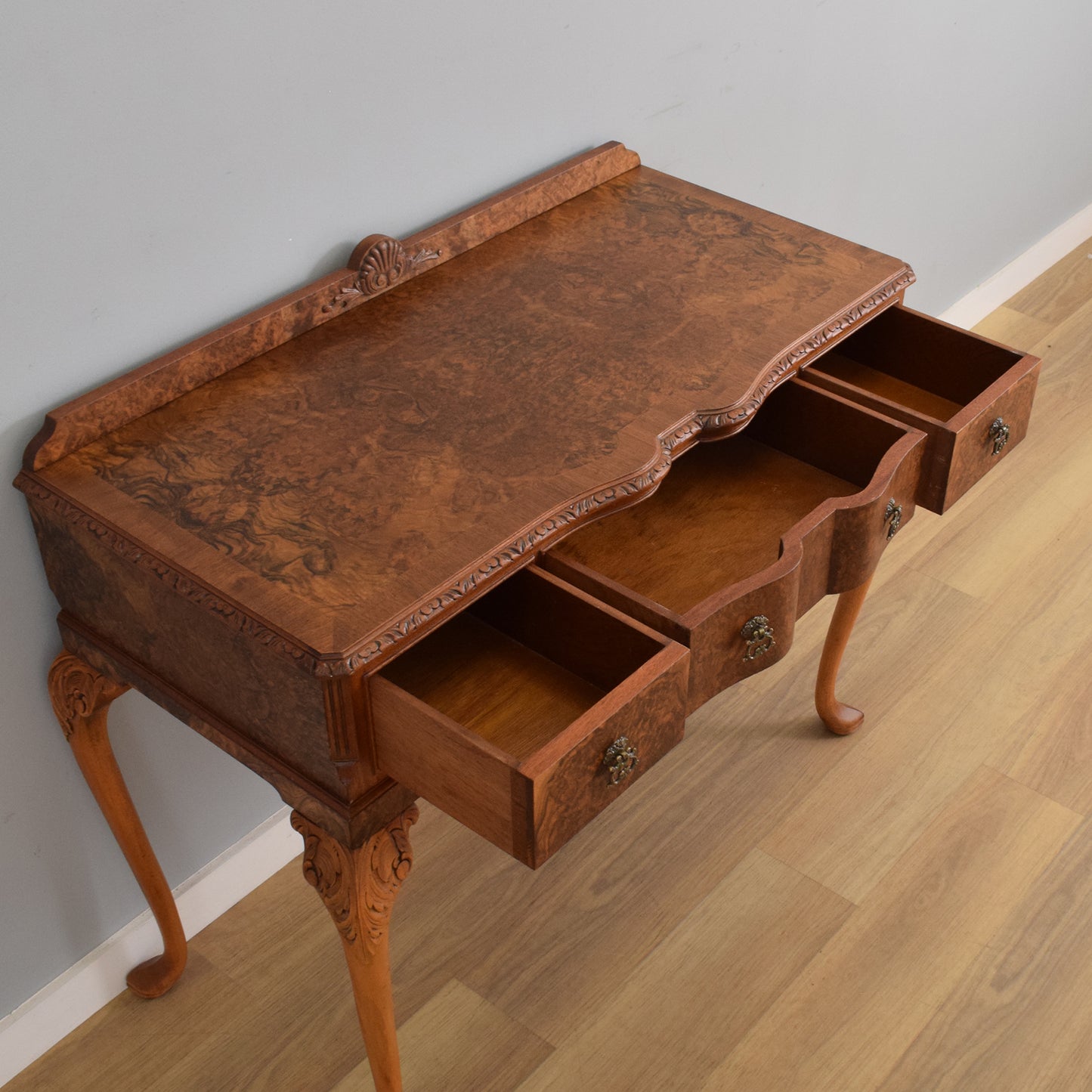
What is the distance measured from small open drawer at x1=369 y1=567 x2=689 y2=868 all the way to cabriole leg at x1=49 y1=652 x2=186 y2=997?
0.33 metres

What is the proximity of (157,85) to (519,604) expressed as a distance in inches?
22.7

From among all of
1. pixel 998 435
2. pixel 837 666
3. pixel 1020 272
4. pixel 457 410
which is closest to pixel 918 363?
pixel 998 435

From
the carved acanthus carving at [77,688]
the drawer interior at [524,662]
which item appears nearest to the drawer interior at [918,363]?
the drawer interior at [524,662]

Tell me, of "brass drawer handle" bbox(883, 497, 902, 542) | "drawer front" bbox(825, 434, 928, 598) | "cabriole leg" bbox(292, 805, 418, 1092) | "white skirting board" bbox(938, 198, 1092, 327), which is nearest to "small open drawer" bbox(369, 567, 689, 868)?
"cabriole leg" bbox(292, 805, 418, 1092)

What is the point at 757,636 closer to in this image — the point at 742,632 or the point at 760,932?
the point at 742,632

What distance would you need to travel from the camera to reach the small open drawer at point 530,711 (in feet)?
3.50

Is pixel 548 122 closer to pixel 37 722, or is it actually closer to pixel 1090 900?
pixel 37 722

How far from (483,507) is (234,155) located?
44 cm

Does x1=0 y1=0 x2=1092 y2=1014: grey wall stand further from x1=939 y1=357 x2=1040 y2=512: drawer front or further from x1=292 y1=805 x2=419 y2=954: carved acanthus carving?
x1=939 y1=357 x2=1040 y2=512: drawer front

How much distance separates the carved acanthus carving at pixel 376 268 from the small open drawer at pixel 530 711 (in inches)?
14.6

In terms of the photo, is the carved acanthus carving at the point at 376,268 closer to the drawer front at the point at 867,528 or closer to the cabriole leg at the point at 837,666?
the drawer front at the point at 867,528

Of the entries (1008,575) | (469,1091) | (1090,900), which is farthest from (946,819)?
(469,1091)

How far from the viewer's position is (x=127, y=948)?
1653 millimetres

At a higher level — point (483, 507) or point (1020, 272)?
point (483, 507)
